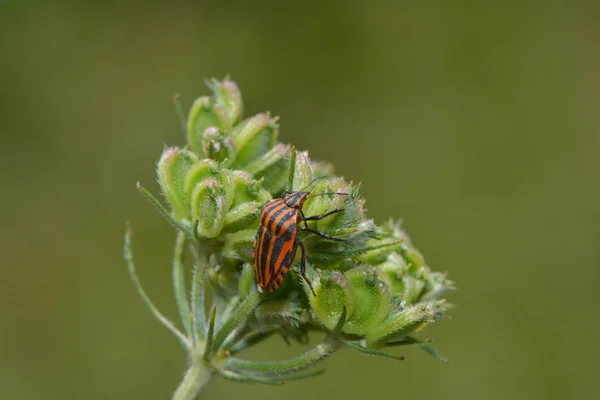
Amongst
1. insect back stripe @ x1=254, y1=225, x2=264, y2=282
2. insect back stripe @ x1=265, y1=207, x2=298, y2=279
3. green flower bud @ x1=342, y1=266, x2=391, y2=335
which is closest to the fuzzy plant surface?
green flower bud @ x1=342, y1=266, x2=391, y2=335

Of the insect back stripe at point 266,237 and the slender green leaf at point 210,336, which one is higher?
→ the insect back stripe at point 266,237

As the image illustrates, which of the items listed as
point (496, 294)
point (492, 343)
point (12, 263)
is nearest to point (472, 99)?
point (496, 294)

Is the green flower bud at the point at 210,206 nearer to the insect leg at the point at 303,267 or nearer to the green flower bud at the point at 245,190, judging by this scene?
the green flower bud at the point at 245,190

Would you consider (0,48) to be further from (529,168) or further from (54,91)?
(529,168)

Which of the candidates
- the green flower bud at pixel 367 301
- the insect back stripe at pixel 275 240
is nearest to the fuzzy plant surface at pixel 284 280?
the green flower bud at pixel 367 301

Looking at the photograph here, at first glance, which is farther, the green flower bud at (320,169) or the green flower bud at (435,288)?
the green flower bud at (320,169)

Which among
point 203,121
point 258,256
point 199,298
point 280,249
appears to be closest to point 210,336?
point 199,298

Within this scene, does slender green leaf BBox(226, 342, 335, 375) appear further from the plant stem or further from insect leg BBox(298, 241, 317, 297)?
insect leg BBox(298, 241, 317, 297)
